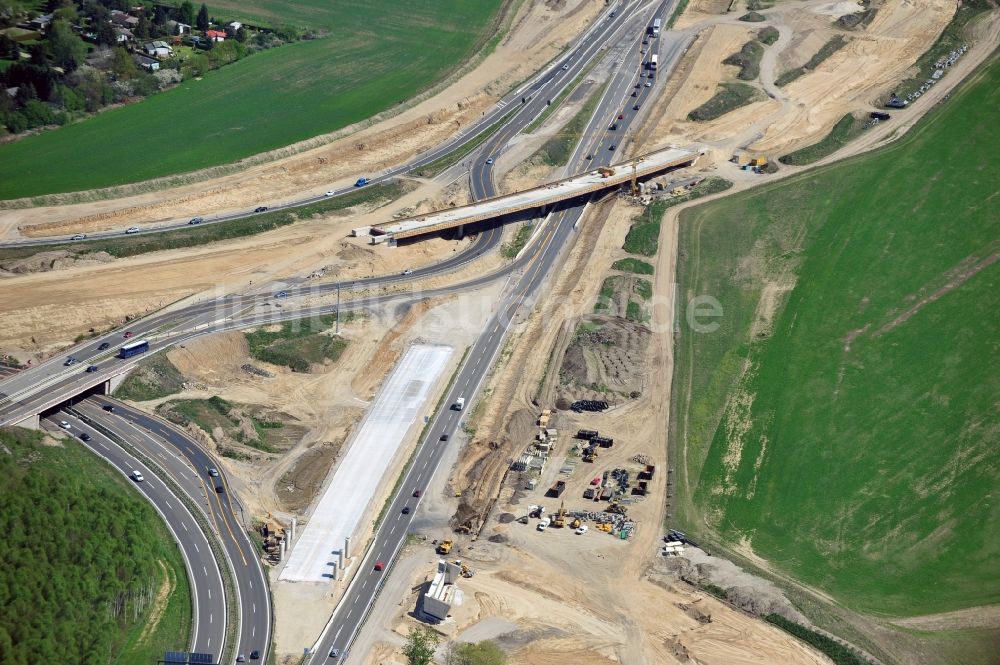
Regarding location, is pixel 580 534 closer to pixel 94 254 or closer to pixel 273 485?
pixel 273 485

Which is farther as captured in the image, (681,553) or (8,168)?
(8,168)

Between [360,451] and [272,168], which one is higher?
[272,168]

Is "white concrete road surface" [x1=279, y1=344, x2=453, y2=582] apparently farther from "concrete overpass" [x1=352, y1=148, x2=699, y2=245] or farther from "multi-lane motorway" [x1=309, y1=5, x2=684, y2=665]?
"concrete overpass" [x1=352, y1=148, x2=699, y2=245]

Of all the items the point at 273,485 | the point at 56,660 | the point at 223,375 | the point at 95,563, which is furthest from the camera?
the point at 223,375

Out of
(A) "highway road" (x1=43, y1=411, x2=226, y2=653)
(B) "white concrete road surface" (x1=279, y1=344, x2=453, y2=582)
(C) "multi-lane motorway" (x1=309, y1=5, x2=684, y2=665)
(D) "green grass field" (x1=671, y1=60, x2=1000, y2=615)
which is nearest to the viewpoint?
(A) "highway road" (x1=43, y1=411, x2=226, y2=653)

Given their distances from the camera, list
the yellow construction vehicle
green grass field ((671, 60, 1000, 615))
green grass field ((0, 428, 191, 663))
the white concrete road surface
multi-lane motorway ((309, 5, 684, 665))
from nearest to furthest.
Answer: green grass field ((0, 428, 191, 663)) → multi-lane motorway ((309, 5, 684, 665)) → the white concrete road surface → the yellow construction vehicle → green grass field ((671, 60, 1000, 615))

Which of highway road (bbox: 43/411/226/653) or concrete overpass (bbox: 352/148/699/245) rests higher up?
concrete overpass (bbox: 352/148/699/245)

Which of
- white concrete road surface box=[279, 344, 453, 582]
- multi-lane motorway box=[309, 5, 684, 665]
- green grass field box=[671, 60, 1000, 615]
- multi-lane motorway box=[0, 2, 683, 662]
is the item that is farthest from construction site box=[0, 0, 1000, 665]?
green grass field box=[671, 60, 1000, 615]

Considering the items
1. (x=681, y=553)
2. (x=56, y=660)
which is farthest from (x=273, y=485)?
(x=681, y=553)
